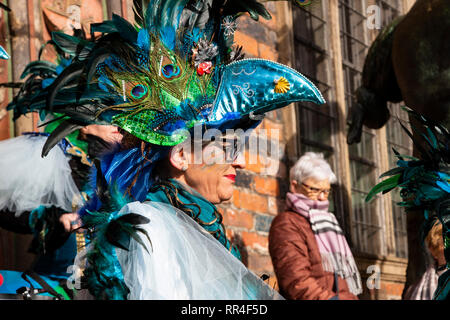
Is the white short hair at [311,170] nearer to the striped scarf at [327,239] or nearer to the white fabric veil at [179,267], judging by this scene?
the striped scarf at [327,239]

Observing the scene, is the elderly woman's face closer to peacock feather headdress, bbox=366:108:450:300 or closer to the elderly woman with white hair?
the elderly woman with white hair

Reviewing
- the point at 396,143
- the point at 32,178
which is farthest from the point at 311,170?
the point at 396,143

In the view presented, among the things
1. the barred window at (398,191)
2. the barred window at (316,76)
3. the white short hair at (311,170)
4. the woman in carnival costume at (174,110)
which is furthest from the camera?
the barred window at (398,191)

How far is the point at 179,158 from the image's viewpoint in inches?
104

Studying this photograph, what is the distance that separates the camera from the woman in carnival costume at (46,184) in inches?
125

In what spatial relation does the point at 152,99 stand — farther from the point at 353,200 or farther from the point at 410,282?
the point at 353,200

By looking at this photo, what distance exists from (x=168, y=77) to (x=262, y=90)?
0.36 metres

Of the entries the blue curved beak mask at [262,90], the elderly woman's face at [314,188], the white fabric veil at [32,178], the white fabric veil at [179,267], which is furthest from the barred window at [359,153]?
the white fabric veil at [179,267]

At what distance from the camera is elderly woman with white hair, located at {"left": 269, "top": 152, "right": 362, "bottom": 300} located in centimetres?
428

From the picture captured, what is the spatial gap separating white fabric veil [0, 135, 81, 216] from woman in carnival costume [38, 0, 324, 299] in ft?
2.38

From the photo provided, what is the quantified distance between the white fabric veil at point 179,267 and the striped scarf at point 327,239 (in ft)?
7.70

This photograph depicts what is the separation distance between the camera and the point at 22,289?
2.68 meters

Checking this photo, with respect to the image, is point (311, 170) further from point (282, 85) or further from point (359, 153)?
point (359, 153)
